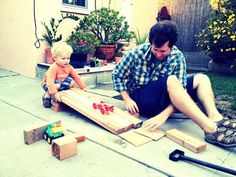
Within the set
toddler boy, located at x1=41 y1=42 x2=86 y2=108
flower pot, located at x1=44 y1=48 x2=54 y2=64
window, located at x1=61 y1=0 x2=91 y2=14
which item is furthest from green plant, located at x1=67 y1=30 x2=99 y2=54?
toddler boy, located at x1=41 y1=42 x2=86 y2=108

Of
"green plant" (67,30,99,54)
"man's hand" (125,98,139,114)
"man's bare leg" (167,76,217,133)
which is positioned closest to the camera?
"man's bare leg" (167,76,217,133)

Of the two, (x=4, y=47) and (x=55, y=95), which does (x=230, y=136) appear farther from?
(x=4, y=47)

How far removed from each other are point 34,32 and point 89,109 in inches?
88.1

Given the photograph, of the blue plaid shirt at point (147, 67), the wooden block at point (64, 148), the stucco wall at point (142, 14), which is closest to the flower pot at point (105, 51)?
the stucco wall at point (142, 14)

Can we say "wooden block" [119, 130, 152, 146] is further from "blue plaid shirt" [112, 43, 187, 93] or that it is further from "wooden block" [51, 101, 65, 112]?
"wooden block" [51, 101, 65, 112]

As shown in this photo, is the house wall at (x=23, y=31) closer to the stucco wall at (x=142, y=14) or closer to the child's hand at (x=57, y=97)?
the child's hand at (x=57, y=97)

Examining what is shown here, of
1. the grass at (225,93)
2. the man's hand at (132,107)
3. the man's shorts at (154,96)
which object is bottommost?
the grass at (225,93)

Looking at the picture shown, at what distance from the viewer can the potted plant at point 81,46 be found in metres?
3.93

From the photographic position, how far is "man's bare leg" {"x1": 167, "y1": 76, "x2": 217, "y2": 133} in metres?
1.95

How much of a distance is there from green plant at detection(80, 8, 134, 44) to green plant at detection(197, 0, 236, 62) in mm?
1637

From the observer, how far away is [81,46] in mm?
4004

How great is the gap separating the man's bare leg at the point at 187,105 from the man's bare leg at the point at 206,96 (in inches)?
5.0

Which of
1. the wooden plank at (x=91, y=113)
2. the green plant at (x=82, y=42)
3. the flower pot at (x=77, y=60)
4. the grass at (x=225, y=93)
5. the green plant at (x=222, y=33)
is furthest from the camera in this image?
the green plant at (x=222, y=33)

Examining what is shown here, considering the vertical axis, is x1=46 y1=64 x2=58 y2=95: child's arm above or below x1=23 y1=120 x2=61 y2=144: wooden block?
above
